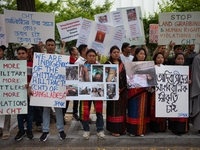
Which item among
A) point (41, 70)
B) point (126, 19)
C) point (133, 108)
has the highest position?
point (126, 19)

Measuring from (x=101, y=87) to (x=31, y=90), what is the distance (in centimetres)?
A: 133

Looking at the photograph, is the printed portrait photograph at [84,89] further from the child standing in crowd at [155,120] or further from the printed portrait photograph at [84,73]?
the child standing in crowd at [155,120]

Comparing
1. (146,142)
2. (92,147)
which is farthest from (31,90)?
(146,142)

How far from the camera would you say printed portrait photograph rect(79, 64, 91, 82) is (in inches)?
138

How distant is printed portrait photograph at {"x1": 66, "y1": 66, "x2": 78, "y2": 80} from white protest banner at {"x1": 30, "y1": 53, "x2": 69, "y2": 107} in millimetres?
160

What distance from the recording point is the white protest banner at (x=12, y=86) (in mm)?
3551

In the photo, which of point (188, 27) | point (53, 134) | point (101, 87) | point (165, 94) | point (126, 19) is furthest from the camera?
point (126, 19)

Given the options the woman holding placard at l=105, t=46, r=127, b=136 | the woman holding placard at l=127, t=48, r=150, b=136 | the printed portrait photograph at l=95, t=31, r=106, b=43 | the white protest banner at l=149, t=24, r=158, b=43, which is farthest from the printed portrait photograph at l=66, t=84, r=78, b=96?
the white protest banner at l=149, t=24, r=158, b=43

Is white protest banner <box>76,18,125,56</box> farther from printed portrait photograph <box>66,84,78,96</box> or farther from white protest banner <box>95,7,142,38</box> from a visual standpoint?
printed portrait photograph <box>66,84,78,96</box>

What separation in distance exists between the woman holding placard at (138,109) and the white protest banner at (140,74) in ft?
0.59

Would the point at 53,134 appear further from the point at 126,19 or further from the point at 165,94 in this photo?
the point at 126,19

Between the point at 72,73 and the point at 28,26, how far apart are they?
1.89 metres

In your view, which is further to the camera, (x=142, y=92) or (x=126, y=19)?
(x=126, y=19)

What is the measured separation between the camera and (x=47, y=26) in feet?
14.6
